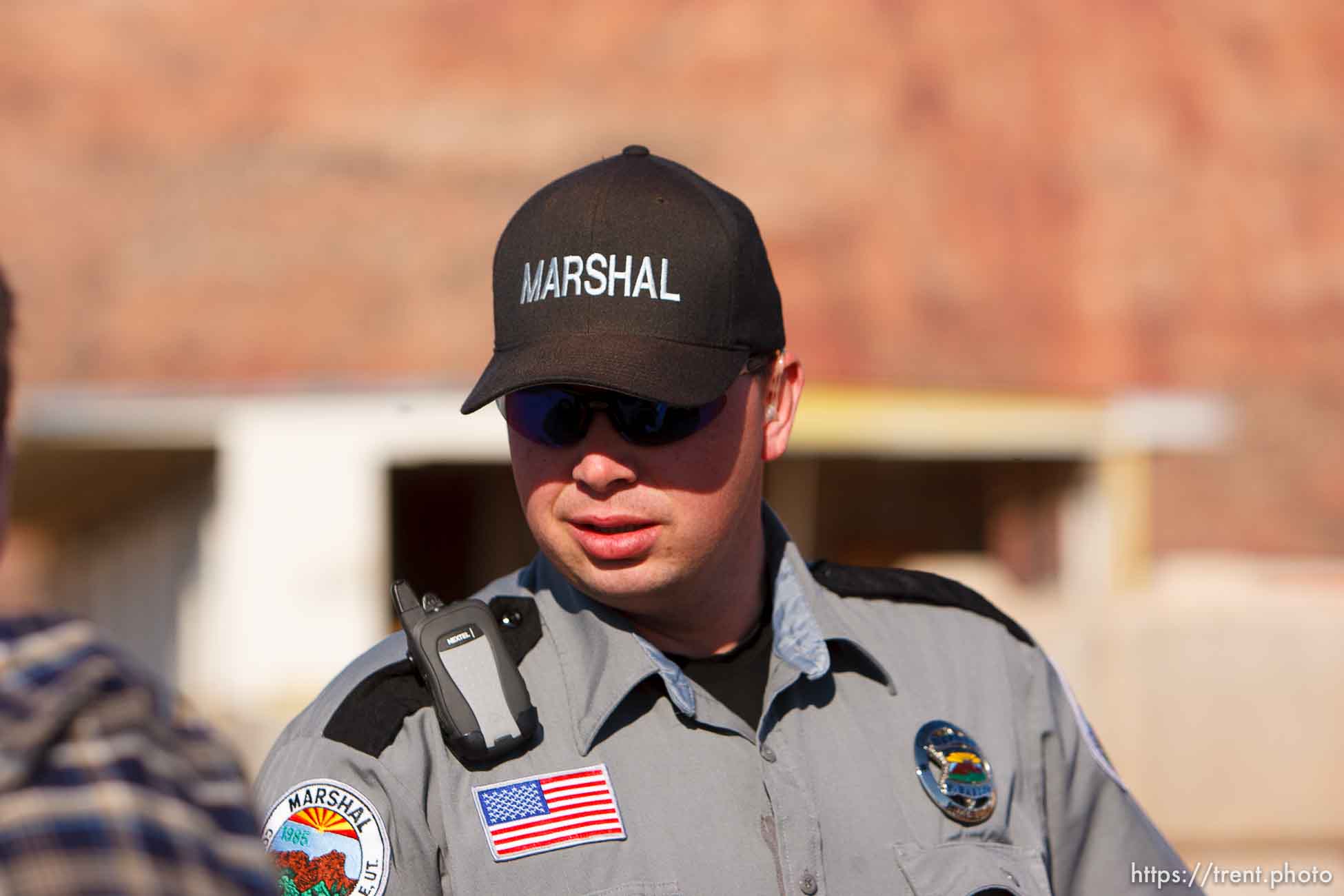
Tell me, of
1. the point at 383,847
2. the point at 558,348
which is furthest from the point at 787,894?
the point at 558,348

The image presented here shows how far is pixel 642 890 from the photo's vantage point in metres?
2.29

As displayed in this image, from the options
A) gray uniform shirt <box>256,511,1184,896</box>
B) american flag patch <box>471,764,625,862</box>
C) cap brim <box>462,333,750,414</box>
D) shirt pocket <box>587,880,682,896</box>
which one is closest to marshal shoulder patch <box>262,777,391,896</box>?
gray uniform shirt <box>256,511,1184,896</box>

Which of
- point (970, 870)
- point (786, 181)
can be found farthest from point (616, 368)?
point (786, 181)

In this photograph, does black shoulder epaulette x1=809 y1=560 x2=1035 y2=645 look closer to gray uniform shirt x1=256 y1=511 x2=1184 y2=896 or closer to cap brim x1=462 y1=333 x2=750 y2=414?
gray uniform shirt x1=256 y1=511 x2=1184 y2=896

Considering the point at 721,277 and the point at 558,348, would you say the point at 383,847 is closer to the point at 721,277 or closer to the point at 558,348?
the point at 558,348

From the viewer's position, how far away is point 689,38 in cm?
5312

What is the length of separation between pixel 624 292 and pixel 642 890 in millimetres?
977

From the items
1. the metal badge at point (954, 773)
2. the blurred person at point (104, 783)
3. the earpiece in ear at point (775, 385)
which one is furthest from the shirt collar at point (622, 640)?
the blurred person at point (104, 783)

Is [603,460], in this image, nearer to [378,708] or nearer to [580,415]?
[580,415]

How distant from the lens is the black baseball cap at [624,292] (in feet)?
8.20

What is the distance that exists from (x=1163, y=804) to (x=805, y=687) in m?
8.43

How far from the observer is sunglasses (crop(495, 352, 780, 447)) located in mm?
2535

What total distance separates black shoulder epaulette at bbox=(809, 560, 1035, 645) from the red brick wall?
133ft

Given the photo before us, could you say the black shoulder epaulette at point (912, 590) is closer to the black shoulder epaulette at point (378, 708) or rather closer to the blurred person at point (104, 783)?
the black shoulder epaulette at point (378, 708)
